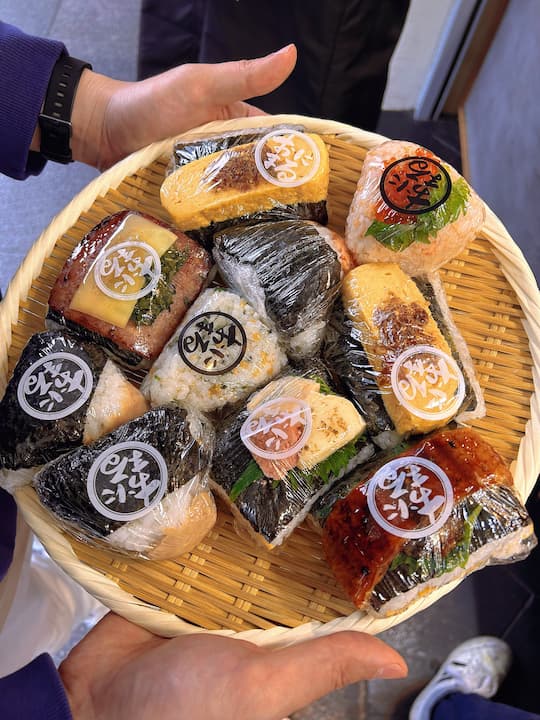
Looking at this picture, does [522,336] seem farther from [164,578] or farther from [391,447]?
[164,578]

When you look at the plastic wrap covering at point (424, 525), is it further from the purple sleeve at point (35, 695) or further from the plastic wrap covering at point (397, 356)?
the purple sleeve at point (35, 695)

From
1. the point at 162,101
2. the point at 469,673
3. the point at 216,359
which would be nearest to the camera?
the point at 216,359

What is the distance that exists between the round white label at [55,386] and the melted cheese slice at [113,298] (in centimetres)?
10

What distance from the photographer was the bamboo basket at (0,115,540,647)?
105 centimetres

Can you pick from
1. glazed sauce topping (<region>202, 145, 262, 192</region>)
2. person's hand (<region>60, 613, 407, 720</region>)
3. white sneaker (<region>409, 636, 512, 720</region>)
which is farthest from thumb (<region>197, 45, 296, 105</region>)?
white sneaker (<region>409, 636, 512, 720</region>)

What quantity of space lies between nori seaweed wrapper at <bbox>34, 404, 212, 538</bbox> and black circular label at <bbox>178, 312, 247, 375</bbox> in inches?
3.9

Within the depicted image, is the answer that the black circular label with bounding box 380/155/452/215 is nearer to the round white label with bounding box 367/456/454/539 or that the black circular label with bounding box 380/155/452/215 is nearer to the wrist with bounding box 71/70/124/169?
the round white label with bounding box 367/456/454/539

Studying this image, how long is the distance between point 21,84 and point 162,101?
294 mm

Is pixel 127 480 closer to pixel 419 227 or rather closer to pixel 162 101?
pixel 419 227

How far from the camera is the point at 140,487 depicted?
1.04 m

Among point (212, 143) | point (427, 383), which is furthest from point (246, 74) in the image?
point (427, 383)

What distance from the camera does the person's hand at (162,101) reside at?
1377 millimetres

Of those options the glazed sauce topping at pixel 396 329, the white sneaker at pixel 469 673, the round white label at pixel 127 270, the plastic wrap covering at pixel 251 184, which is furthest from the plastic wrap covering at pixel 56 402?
the white sneaker at pixel 469 673

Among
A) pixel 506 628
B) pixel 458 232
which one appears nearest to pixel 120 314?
pixel 458 232
